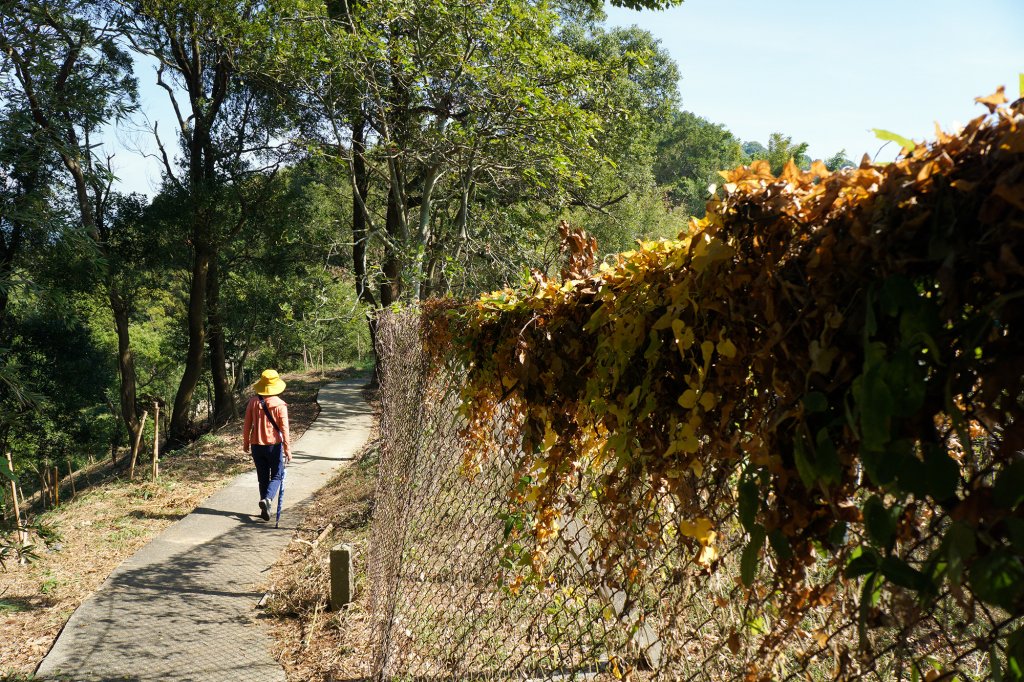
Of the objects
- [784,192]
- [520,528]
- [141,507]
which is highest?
[784,192]

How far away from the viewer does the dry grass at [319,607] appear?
462 cm

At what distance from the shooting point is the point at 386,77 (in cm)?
1309

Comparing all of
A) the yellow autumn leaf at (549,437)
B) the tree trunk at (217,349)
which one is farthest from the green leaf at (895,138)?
the tree trunk at (217,349)

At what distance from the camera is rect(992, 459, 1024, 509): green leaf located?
32.6 inches

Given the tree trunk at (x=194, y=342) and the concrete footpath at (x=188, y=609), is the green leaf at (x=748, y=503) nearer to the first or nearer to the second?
the concrete footpath at (x=188, y=609)

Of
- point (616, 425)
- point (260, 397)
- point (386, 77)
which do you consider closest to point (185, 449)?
point (260, 397)

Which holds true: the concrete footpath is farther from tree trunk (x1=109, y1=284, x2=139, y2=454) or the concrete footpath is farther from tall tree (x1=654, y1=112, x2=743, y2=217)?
tall tree (x1=654, y1=112, x2=743, y2=217)

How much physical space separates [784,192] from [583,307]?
34.5 inches

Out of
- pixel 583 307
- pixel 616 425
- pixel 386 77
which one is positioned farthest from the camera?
pixel 386 77

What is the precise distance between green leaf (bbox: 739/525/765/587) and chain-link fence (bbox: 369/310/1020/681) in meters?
0.13

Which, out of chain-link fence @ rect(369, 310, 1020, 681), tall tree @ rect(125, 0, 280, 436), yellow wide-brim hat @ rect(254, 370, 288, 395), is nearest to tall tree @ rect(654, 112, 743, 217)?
tall tree @ rect(125, 0, 280, 436)

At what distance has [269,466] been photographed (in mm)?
8312

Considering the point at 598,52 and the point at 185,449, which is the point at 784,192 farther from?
the point at 598,52

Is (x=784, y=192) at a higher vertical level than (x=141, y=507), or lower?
higher
